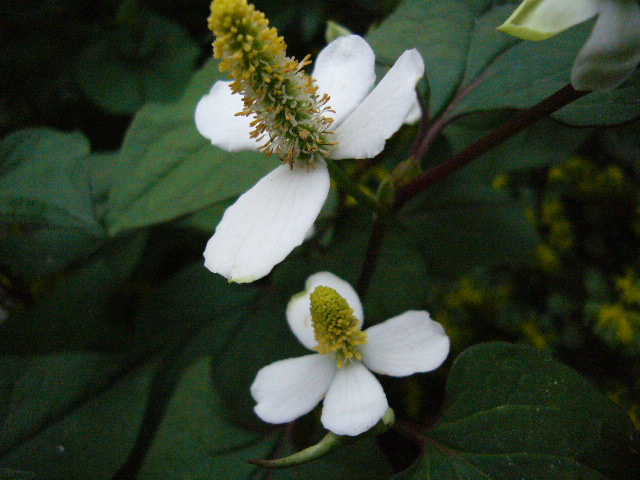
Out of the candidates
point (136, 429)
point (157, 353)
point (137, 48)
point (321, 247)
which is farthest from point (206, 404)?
point (137, 48)

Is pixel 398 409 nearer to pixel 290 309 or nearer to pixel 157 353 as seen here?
pixel 290 309

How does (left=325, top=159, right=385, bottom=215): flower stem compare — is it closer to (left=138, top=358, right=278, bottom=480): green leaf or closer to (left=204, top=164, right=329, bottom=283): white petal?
(left=204, top=164, right=329, bottom=283): white petal

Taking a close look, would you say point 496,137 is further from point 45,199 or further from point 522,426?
point 45,199

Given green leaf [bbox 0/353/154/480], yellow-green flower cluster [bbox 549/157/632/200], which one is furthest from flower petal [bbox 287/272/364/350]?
yellow-green flower cluster [bbox 549/157/632/200]

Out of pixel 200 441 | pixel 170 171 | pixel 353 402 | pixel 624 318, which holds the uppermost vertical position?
pixel 170 171

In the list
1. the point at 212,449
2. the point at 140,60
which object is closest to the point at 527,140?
the point at 212,449

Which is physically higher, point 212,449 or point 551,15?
point 551,15

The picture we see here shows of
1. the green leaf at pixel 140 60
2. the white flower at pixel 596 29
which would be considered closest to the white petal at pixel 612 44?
the white flower at pixel 596 29
